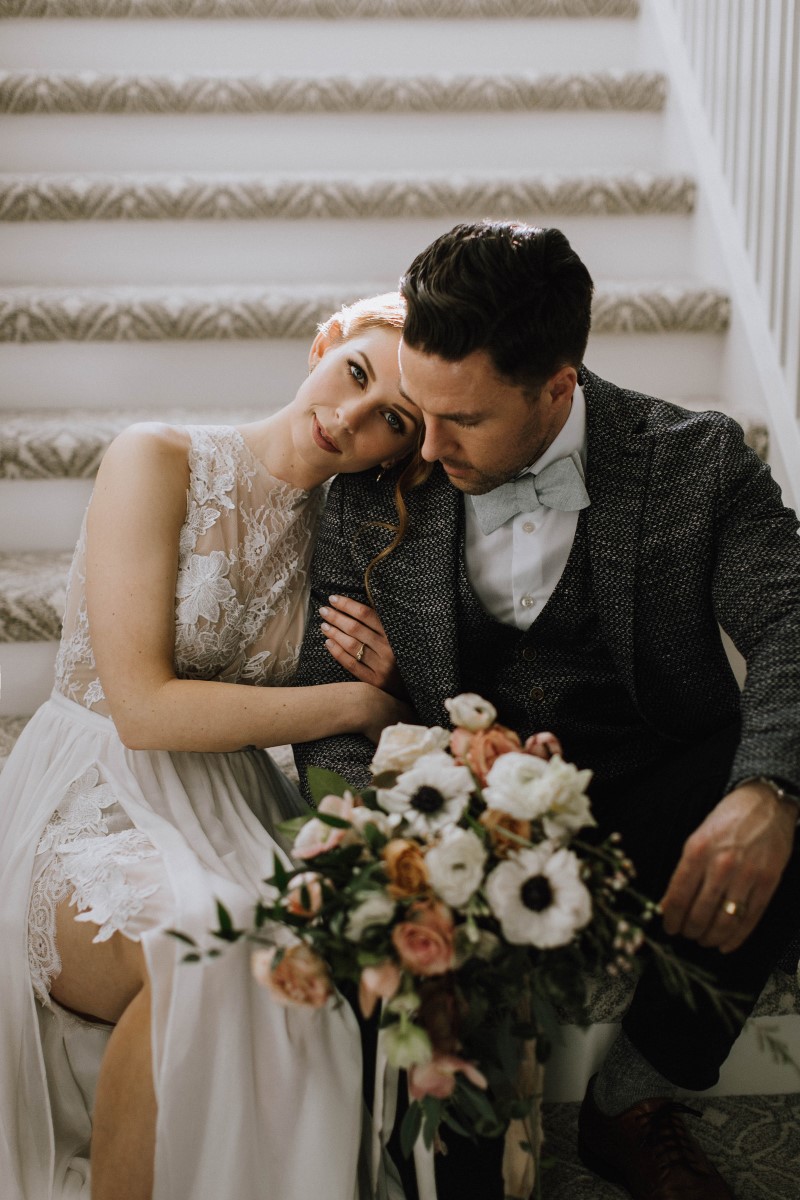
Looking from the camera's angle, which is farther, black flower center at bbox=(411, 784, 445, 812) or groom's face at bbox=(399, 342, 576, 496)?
groom's face at bbox=(399, 342, 576, 496)

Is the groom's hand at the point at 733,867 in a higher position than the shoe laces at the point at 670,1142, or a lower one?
higher

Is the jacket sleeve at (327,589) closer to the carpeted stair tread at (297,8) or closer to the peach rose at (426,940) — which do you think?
the peach rose at (426,940)

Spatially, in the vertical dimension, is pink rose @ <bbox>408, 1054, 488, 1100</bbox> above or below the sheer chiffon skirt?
above

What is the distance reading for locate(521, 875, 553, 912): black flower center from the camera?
2.84 feet

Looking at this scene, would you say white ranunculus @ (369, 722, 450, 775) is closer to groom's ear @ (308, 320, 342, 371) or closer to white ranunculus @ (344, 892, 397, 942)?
white ranunculus @ (344, 892, 397, 942)

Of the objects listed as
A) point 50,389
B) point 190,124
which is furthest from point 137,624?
point 190,124

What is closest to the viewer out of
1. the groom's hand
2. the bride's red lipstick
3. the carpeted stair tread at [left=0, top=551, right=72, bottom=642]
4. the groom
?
the groom's hand

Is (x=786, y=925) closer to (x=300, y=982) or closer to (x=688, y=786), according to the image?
(x=688, y=786)

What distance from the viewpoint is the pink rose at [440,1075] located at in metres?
0.88

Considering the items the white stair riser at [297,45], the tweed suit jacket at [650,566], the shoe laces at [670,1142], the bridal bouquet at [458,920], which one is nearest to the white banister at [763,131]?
the white stair riser at [297,45]

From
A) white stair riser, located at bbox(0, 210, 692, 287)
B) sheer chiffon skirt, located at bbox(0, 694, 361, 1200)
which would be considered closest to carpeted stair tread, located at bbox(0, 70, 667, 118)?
white stair riser, located at bbox(0, 210, 692, 287)

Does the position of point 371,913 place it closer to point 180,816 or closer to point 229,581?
point 180,816

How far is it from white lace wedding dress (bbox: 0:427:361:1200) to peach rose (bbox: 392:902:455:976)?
1.18ft

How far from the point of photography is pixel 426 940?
2.82 ft
